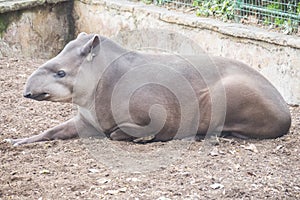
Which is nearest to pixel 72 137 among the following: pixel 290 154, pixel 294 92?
pixel 290 154

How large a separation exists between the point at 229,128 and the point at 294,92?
64.8 inches

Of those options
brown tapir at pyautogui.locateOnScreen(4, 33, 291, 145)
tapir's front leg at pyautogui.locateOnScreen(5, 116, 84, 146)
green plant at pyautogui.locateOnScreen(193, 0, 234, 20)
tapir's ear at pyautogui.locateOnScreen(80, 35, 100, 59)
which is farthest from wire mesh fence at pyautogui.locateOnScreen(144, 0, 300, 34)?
tapir's front leg at pyautogui.locateOnScreen(5, 116, 84, 146)

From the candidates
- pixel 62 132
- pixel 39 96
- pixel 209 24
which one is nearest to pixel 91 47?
pixel 39 96

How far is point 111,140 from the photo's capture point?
5805mm

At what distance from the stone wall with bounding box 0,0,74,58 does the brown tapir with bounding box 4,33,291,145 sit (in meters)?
3.60

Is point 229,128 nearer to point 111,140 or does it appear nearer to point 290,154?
point 290,154

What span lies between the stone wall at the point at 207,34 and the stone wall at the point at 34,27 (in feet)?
0.69

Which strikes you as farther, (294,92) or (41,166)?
(294,92)

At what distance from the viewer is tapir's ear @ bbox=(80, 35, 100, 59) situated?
570 cm

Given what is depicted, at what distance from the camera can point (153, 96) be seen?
572 centimetres

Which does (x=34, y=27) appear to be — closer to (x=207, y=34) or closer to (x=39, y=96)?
(x=207, y=34)

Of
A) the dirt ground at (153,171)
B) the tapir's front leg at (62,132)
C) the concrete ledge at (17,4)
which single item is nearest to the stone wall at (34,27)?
the concrete ledge at (17,4)

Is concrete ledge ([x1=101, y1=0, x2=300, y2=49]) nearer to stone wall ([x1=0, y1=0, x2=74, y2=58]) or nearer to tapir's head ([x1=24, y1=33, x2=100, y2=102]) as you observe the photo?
stone wall ([x1=0, y1=0, x2=74, y2=58])

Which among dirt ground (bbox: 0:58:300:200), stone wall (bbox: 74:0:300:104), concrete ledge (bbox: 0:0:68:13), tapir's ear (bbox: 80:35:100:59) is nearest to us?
dirt ground (bbox: 0:58:300:200)
